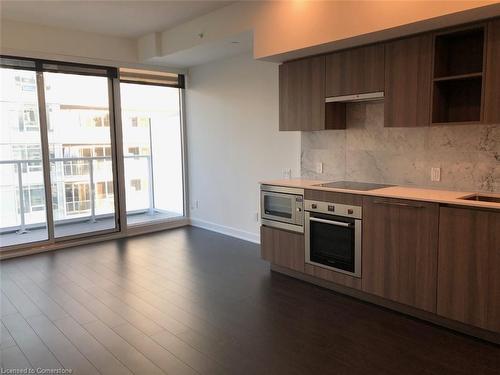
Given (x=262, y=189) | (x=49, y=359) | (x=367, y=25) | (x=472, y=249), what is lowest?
(x=49, y=359)

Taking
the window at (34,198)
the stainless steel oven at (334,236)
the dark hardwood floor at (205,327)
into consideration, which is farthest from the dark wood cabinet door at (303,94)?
the window at (34,198)

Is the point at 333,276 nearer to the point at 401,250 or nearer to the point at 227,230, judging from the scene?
the point at 401,250

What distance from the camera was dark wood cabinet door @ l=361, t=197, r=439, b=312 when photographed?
2.96 meters

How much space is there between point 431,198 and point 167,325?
2167mm

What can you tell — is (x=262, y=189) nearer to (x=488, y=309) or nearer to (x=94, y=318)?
(x=94, y=318)

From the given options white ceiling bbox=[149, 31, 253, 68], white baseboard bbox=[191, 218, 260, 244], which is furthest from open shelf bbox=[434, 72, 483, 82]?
white baseboard bbox=[191, 218, 260, 244]

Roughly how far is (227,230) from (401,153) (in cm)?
302

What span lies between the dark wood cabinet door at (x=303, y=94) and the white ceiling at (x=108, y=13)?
1053 millimetres

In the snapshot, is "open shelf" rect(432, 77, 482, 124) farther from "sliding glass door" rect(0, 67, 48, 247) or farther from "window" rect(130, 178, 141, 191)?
"window" rect(130, 178, 141, 191)

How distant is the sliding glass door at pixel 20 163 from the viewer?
A: 16.8 ft

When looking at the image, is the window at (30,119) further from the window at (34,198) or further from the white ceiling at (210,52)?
the white ceiling at (210,52)

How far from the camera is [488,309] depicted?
270 centimetres

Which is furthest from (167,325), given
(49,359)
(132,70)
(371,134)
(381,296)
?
(132,70)

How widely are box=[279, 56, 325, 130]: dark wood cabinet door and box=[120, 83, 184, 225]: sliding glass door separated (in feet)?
9.38
